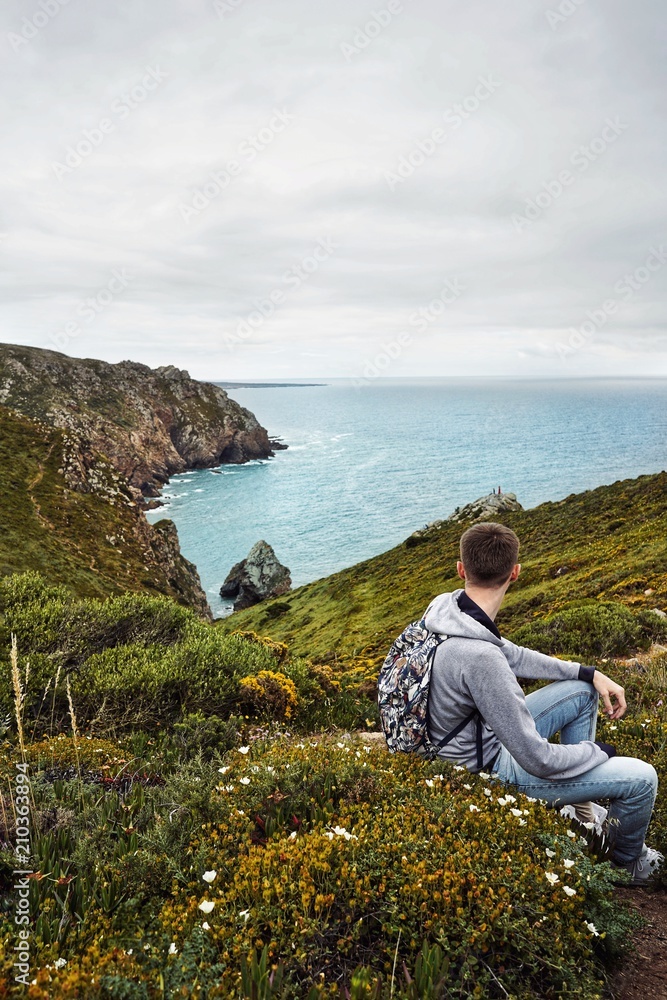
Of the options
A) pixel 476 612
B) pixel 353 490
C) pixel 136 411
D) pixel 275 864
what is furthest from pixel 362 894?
pixel 136 411

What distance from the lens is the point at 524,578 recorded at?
106ft

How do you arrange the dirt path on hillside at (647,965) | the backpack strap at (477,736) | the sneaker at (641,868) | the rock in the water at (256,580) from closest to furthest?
the dirt path on hillside at (647,965) → the sneaker at (641,868) → the backpack strap at (477,736) → the rock in the water at (256,580)

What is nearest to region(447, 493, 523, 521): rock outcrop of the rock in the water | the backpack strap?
the rock in the water

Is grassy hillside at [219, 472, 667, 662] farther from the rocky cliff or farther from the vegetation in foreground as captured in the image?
the rocky cliff

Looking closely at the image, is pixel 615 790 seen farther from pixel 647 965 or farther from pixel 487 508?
pixel 487 508

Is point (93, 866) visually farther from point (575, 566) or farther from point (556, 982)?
point (575, 566)

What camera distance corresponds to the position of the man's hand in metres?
4.25

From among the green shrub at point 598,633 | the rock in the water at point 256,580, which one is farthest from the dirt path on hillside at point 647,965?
the rock in the water at point 256,580

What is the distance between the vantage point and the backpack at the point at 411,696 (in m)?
4.00

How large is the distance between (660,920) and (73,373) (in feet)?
510

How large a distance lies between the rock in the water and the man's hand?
196ft

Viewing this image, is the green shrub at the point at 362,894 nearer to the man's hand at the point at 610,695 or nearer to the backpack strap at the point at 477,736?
the backpack strap at the point at 477,736

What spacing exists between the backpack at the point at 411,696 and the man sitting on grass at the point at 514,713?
50mm

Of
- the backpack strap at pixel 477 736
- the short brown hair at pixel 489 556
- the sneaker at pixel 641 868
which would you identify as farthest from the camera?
the backpack strap at pixel 477 736
